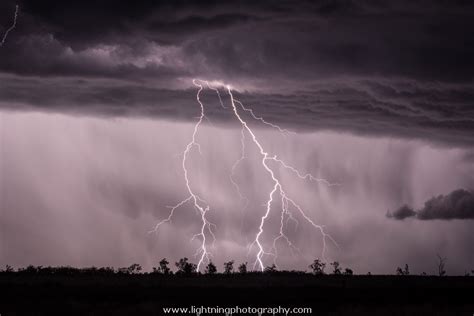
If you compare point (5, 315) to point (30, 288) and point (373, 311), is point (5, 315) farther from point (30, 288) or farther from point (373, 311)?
point (30, 288)

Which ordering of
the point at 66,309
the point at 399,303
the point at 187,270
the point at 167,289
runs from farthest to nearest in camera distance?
the point at 187,270 → the point at 167,289 → the point at 399,303 → the point at 66,309

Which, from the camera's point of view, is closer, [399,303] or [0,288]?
[399,303]

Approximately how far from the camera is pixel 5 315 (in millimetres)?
33062

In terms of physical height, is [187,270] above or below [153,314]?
above

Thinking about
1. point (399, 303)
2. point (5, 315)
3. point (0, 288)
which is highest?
point (0, 288)

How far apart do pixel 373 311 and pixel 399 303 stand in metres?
7.57

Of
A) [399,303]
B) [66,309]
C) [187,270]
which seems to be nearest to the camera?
[66,309]

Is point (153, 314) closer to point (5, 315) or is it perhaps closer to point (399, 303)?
point (5, 315)

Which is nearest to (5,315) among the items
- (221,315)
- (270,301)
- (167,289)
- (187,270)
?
(221,315)

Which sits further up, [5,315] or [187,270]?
[187,270]

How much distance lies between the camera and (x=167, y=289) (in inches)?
2028

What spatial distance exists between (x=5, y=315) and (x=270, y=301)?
1517cm

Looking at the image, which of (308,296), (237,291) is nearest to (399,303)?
(308,296)

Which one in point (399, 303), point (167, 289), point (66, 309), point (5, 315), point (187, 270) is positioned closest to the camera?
point (5, 315)
